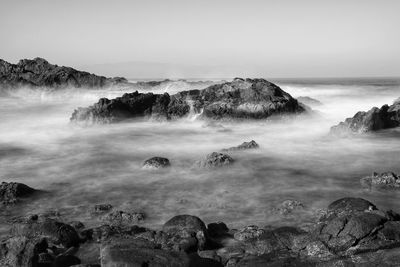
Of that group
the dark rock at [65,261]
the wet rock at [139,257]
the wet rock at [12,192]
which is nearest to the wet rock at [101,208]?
the wet rock at [12,192]

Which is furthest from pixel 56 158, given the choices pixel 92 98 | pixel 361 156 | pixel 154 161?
pixel 92 98

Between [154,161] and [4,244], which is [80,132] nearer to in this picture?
[154,161]

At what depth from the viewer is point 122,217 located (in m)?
11.5

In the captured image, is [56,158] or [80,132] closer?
[56,158]

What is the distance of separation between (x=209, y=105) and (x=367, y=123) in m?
11.2

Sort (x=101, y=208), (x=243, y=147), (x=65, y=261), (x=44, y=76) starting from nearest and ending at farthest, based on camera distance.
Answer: (x=65, y=261), (x=101, y=208), (x=243, y=147), (x=44, y=76)

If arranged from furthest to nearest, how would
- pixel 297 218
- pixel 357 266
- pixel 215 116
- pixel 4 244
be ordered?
pixel 215 116, pixel 297 218, pixel 4 244, pixel 357 266

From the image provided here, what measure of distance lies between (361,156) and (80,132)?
57.4ft

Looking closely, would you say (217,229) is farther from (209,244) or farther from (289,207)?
(289,207)

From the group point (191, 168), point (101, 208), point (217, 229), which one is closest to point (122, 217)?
point (101, 208)

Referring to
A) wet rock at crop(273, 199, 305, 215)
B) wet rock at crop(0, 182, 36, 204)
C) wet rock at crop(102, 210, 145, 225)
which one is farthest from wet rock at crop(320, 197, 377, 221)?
wet rock at crop(0, 182, 36, 204)

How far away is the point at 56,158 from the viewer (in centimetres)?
1991

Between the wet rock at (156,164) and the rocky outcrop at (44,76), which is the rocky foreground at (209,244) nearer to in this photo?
the wet rock at (156,164)

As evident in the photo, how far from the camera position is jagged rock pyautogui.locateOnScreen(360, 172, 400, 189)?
1384cm
